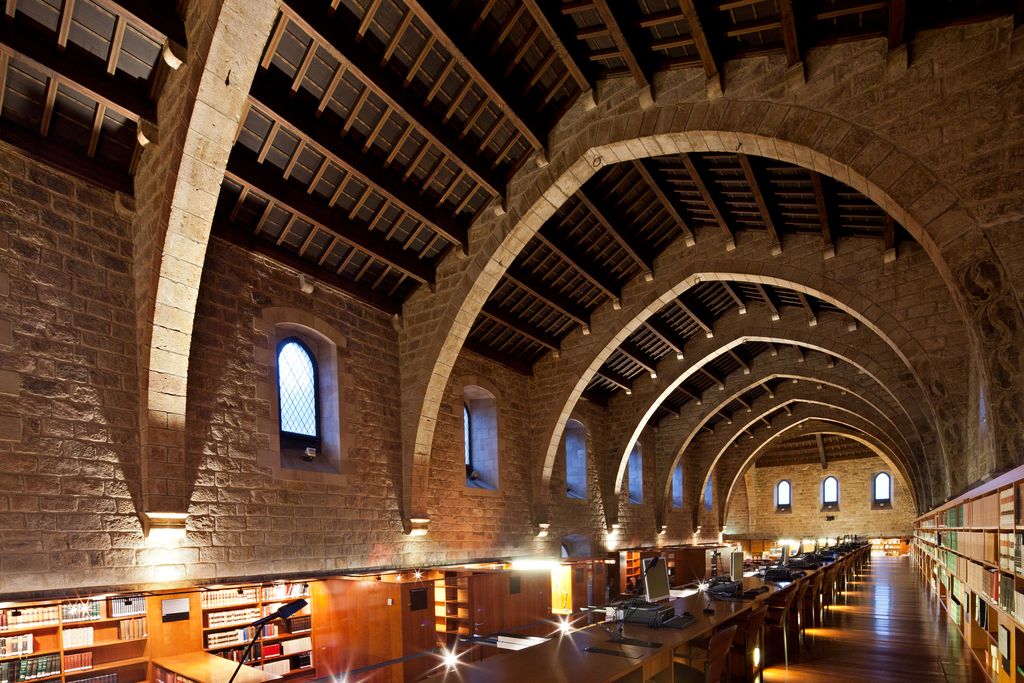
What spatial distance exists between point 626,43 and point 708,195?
3.18 meters

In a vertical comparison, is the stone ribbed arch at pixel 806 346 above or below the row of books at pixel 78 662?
above

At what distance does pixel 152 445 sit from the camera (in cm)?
588

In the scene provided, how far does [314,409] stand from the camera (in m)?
8.28

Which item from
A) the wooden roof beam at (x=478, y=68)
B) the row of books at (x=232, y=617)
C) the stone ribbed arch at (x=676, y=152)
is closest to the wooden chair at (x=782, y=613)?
the stone ribbed arch at (x=676, y=152)

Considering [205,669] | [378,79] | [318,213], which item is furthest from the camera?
[318,213]

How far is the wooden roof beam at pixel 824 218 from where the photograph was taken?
7556mm

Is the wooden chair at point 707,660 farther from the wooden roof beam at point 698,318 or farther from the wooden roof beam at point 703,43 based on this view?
the wooden roof beam at point 698,318

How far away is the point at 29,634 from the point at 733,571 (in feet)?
20.2

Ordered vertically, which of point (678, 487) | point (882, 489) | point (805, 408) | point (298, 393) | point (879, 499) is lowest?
point (879, 499)

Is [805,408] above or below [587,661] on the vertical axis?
above

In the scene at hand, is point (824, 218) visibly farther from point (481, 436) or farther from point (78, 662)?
point (78, 662)

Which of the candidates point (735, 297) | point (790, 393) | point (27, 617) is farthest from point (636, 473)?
point (27, 617)

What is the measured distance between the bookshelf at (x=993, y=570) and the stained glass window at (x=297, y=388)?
6.93 m

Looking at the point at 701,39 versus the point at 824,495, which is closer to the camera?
the point at 701,39
